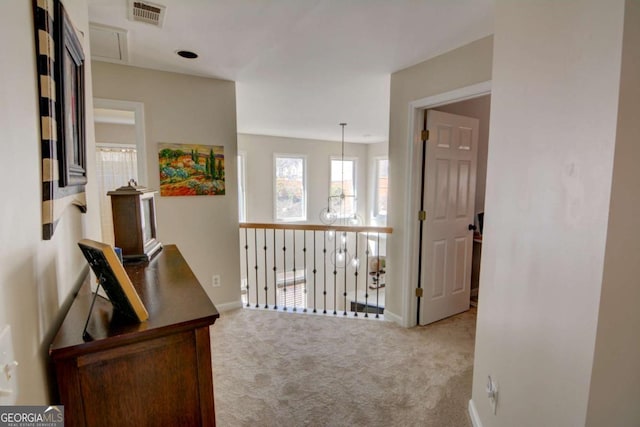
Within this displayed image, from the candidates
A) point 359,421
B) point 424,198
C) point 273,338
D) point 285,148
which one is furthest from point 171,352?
point 285,148

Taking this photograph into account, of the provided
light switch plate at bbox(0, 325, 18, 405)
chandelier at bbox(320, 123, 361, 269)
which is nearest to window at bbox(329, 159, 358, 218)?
chandelier at bbox(320, 123, 361, 269)

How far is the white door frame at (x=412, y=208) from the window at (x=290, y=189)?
14.3 feet

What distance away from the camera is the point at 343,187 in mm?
7898

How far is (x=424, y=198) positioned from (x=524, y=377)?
185 cm

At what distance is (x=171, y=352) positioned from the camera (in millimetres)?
906

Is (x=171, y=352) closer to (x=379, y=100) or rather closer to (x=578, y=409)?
(x=578, y=409)

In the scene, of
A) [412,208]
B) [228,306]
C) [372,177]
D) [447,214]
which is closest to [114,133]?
[228,306]

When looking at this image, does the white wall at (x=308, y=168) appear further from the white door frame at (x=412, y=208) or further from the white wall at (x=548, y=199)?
the white wall at (x=548, y=199)

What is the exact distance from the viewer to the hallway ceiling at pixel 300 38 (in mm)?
1784

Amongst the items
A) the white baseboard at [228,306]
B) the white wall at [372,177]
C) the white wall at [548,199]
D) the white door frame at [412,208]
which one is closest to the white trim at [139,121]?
the white baseboard at [228,306]

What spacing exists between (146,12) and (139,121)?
1.19 meters

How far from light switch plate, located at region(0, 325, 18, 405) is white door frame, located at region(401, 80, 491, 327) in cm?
267

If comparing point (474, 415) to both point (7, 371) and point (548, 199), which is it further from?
point (7, 371)

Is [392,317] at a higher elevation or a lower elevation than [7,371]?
lower
